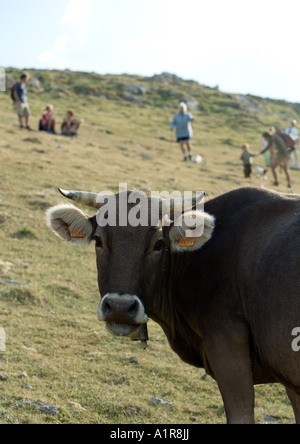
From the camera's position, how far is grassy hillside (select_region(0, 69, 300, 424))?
7484mm

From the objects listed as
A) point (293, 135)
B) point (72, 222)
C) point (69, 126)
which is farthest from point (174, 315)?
point (293, 135)

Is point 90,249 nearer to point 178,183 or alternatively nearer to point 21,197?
point 21,197

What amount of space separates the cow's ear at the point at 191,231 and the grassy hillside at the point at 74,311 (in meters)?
2.30

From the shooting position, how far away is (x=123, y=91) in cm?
5188

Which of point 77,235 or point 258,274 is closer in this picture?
point 258,274

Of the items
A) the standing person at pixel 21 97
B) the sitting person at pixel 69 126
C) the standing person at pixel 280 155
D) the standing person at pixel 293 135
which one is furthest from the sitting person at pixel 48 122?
the standing person at pixel 293 135

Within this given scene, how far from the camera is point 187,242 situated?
20.3ft

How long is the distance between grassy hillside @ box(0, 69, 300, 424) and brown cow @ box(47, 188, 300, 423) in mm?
1528

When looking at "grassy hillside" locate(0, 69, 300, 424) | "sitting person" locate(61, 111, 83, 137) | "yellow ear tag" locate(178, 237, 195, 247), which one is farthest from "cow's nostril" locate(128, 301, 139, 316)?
"sitting person" locate(61, 111, 83, 137)

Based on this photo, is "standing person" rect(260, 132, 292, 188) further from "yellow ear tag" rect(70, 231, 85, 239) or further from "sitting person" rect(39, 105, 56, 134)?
"yellow ear tag" rect(70, 231, 85, 239)

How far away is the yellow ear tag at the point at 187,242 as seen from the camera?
616 centimetres

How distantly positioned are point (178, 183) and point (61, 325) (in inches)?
390

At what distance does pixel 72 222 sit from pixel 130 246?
0.86m

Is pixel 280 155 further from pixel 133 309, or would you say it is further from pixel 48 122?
pixel 133 309
